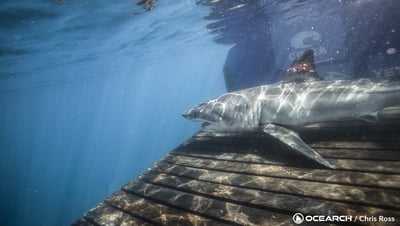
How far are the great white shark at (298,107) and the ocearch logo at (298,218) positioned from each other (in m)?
1.50

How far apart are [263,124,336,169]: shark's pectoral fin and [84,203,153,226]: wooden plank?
3.11 meters

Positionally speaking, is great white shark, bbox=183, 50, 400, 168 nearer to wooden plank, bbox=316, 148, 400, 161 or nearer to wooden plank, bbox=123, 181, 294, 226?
wooden plank, bbox=316, 148, 400, 161

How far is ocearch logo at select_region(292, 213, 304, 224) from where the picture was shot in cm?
397

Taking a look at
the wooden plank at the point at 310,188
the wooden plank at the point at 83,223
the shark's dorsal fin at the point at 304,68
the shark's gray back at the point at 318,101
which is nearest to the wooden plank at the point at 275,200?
the wooden plank at the point at 310,188

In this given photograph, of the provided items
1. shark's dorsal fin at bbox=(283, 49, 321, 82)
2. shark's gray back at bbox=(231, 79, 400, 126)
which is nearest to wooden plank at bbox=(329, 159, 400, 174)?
shark's gray back at bbox=(231, 79, 400, 126)

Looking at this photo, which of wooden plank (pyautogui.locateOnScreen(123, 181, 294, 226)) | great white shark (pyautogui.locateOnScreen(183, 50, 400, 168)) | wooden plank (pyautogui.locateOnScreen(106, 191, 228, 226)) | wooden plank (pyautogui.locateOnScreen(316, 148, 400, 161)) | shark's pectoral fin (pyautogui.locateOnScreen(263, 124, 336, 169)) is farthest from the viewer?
great white shark (pyautogui.locateOnScreen(183, 50, 400, 168))

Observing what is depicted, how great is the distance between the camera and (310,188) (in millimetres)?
4754

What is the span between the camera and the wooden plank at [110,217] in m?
5.07

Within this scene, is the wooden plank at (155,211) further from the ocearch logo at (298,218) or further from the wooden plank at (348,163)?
the wooden plank at (348,163)

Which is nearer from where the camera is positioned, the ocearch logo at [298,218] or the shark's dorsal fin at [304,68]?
the ocearch logo at [298,218]

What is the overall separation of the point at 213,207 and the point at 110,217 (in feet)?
6.69

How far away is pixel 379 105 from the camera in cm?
605

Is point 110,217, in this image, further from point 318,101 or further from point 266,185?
point 318,101

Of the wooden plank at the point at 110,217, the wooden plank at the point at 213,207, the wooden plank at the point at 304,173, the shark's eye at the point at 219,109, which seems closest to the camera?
the wooden plank at the point at 213,207
